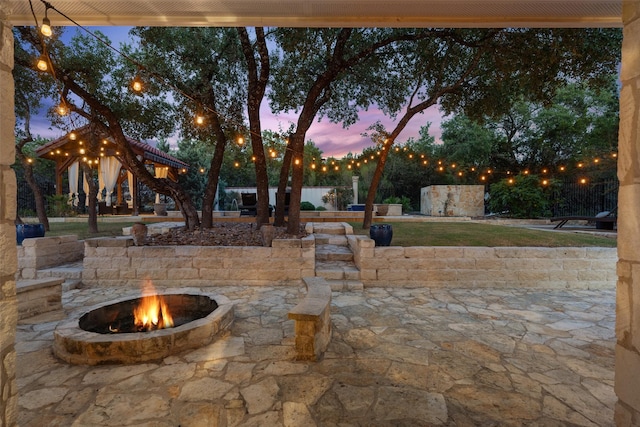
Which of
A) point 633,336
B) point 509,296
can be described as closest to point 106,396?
point 633,336

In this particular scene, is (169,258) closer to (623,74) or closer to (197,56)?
(197,56)

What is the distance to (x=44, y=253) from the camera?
239 inches

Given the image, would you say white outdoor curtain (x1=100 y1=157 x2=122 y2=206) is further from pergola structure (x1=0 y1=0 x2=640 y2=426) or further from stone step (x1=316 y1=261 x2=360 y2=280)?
pergola structure (x1=0 y1=0 x2=640 y2=426)

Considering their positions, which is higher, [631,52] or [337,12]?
[337,12]

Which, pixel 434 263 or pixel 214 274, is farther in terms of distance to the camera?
pixel 214 274

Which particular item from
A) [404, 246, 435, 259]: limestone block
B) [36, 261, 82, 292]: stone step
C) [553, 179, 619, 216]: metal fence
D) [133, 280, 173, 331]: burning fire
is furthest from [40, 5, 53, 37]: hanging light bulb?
[553, 179, 619, 216]: metal fence

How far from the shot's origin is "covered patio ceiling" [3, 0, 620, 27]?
2621 mm

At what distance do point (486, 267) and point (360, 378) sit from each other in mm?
4421

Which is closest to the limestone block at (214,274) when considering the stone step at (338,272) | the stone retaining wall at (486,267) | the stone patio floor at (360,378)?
the stone step at (338,272)

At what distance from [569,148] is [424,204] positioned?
8403 mm

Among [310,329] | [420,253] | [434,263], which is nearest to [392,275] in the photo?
[420,253]

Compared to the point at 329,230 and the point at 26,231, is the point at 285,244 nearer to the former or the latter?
the point at 329,230

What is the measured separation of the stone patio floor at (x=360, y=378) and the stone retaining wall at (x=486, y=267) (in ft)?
5.31

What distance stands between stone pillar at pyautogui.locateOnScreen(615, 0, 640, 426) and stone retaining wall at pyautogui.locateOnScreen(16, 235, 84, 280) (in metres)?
8.55
